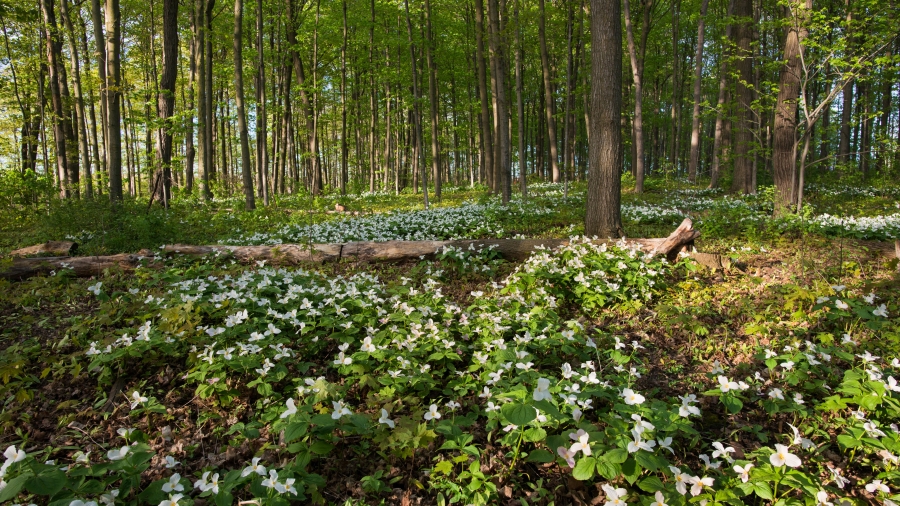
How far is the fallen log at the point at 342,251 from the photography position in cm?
618

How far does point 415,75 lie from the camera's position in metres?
15.3

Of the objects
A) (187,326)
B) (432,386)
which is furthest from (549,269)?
(187,326)

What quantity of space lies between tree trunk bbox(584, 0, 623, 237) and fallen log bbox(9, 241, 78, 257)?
340 inches

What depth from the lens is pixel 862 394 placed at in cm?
262

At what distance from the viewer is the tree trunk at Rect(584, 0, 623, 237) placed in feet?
22.9

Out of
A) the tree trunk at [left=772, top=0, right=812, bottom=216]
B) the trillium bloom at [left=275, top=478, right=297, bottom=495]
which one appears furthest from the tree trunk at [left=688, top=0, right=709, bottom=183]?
the trillium bloom at [left=275, top=478, right=297, bottom=495]

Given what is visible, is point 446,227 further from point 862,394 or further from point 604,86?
point 862,394

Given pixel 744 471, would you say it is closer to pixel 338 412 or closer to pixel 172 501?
pixel 338 412

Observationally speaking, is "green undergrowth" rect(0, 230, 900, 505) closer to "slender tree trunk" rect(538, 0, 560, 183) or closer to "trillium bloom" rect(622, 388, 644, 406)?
"trillium bloom" rect(622, 388, 644, 406)

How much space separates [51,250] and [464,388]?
7.51 metres

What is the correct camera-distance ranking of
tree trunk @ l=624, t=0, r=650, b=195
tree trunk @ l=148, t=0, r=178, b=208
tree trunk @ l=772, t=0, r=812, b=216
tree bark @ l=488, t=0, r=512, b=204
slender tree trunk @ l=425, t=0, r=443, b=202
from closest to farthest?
1. tree trunk @ l=772, t=0, r=812, b=216
2. tree trunk @ l=148, t=0, r=178, b=208
3. tree bark @ l=488, t=0, r=512, b=204
4. tree trunk @ l=624, t=0, r=650, b=195
5. slender tree trunk @ l=425, t=0, r=443, b=202

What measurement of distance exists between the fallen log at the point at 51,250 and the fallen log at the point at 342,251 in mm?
606

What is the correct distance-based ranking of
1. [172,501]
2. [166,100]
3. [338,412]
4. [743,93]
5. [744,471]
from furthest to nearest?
1. [743,93]
2. [166,100]
3. [338,412]
4. [744,471]
5. [172,501]

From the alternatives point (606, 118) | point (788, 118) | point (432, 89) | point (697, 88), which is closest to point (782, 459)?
point (606, 118)
